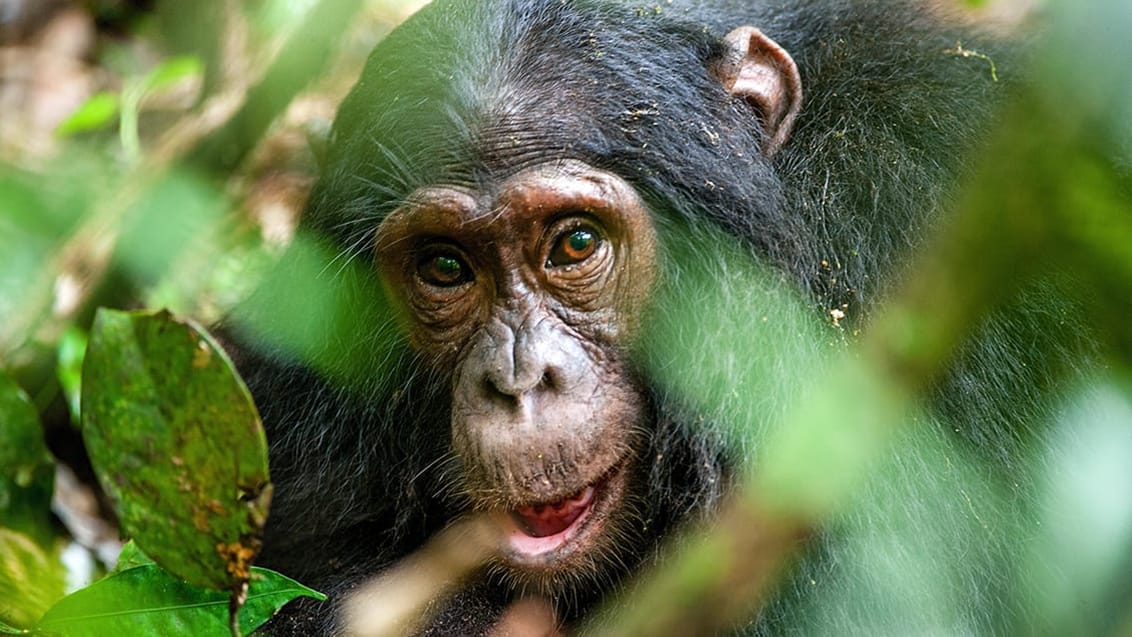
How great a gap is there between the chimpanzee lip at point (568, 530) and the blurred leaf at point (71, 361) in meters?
2.20

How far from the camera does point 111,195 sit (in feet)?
16.7

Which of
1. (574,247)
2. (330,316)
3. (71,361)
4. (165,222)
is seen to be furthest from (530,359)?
(71,361)

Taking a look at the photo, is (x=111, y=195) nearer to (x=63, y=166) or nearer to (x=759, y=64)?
(x=63, y=166)

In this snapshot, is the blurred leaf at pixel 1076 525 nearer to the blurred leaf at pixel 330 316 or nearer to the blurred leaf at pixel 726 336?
the blurred leaf at pixel 726 336

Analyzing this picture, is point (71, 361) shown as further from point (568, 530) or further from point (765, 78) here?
point (765, 78)

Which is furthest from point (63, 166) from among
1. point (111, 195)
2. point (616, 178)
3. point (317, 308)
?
point (616, 178)

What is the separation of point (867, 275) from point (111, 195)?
3.13m

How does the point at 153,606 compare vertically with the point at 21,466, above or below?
above

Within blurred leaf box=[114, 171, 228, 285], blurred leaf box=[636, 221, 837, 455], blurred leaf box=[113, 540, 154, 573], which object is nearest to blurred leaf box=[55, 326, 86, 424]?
blurred leaf box=[114, 171, 228, 285]

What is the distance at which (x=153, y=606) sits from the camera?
2.41 metres

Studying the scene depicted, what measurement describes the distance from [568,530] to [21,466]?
1636 mm

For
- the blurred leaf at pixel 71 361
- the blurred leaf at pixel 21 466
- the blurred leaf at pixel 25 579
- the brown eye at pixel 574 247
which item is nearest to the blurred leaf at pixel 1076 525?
the brown eye at pixel 574 247

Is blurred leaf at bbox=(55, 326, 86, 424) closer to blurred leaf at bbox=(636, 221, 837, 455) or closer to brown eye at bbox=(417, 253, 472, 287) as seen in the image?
brown eye at bbox=(417, 253, 472, 287)

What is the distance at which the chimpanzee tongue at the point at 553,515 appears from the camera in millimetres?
3318
